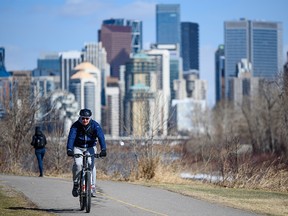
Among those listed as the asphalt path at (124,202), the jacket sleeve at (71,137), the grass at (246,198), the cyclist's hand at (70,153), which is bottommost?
the grass at (246,198)

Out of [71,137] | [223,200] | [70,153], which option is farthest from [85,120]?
[223,200]

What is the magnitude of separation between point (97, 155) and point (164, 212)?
1.62m

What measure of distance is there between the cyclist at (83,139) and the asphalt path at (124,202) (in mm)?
751

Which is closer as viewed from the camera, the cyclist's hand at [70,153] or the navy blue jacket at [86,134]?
the cyclist's hand at [70,153]

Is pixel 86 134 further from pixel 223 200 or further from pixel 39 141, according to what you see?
pixel 39 141

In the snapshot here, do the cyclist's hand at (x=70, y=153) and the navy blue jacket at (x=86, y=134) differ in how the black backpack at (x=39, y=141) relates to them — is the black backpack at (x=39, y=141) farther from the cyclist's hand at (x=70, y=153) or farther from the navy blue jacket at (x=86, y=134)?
the cyclist's hand at (x=70, y=153)

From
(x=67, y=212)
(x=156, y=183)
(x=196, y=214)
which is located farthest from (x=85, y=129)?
(x=156, y=183)

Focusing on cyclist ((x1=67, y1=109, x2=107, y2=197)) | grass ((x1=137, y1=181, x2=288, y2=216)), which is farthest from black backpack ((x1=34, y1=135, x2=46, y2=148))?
cyclist ((x1=67, y1=109, x2=107, y2=197))

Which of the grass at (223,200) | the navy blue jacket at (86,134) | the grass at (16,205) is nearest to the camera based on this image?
the grass at (16,205)

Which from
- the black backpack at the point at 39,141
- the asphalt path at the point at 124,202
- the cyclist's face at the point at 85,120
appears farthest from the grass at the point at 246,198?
the black backpack at the point at 39,141

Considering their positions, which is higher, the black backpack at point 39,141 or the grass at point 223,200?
the black backpack at point 39,141

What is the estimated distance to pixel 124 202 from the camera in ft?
58.3

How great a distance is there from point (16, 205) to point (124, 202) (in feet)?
7.21

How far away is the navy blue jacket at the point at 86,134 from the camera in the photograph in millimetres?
16266
